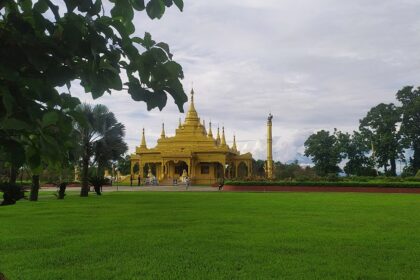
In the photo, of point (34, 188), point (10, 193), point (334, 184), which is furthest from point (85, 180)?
point (10, 193)

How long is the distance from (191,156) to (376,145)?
2276 cm

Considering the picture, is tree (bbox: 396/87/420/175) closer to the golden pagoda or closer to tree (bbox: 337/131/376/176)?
tree (bbox: 337/131/376/176)

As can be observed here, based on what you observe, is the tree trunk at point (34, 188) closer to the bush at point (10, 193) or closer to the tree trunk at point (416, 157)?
the bush at point (10, 193)

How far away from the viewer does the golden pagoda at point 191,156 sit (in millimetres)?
52500

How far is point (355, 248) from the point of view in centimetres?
779

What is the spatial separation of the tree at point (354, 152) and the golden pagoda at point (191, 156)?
11490 mm

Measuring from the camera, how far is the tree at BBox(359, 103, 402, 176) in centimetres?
5759

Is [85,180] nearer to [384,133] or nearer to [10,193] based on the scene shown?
[10,193]

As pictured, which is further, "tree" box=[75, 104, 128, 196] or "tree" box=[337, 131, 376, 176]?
"tree" box=[337, 131, 376, 176]

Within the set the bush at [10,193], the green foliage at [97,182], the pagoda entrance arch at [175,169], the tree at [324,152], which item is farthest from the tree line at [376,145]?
the bush at [10,193]

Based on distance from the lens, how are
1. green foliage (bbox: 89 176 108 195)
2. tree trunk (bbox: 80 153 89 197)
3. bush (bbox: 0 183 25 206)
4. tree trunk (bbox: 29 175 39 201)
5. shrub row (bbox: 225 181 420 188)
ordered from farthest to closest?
shrub row (bbox: 225 181 420 188), green foliage (bbox: 89 176 108 195), tree trunk (bbox: 80 153 89 197), tree trunk (bbox: 29 175 39 201), bush (bbox: 0 183 25 206)

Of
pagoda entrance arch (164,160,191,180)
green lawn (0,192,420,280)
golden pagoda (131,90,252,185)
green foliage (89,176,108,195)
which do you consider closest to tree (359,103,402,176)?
golden pagoda (131,90,252,185)

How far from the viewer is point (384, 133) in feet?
193

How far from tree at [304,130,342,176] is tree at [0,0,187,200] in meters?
57.3
